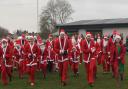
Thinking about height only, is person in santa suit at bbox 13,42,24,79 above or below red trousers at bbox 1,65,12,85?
above

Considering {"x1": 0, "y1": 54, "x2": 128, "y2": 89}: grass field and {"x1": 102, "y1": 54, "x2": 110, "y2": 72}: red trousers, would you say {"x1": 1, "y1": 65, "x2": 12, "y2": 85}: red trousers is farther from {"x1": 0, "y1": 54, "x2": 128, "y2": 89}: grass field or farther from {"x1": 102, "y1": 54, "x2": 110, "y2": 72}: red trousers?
{"x1": 102, "y1": 54, "x2": 110, "y2": 72}: red trousers

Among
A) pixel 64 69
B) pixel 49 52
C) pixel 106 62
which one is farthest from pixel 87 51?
pixel 106 62

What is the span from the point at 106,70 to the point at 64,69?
547 cm

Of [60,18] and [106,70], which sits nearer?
[106,70]

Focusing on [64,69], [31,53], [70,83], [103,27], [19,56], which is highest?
[103,27]

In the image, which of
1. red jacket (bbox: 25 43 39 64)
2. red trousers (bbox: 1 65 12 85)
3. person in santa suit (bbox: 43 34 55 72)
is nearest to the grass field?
red trousers (bbox: 1 65 12 85)

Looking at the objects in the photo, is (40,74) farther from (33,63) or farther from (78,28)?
(78,28)

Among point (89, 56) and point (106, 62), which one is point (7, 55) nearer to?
point (89, 56)

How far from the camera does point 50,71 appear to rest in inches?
874

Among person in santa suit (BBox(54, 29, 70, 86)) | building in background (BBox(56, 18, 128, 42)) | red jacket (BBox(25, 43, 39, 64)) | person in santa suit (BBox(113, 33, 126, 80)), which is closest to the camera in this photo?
person in santa suit (BBox(113, 33, 126, 80))

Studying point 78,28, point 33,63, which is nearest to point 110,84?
point 33,63

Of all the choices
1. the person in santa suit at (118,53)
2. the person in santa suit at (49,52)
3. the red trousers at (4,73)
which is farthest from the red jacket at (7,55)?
the person in santa suit at (118,53)

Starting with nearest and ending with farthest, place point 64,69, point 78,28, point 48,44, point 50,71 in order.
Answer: point 64,69 < point 48,44 < point 50,71 < point 78,28

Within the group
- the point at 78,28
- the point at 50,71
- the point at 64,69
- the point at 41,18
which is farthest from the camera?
the point at 41,18
